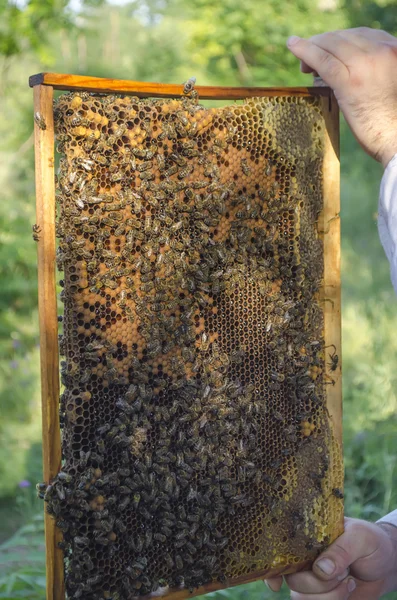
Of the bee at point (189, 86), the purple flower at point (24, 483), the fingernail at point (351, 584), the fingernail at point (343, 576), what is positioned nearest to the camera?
the bee at point (189, 86)

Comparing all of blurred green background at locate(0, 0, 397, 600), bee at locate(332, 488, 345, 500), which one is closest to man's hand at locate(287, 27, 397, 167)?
bee at locate(332, 488, 345, 500)

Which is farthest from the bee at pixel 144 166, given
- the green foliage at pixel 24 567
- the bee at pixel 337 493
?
the green foliage at pixel 24 567

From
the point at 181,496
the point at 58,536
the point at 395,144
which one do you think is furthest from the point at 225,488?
the point at 395,144

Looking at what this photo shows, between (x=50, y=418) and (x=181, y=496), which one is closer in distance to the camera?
(x=50, y=418)

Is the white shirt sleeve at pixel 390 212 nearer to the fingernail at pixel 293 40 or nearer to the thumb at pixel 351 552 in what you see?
the fingernail at pixel 293 40

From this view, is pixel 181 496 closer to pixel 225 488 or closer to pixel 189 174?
pixel 225 488

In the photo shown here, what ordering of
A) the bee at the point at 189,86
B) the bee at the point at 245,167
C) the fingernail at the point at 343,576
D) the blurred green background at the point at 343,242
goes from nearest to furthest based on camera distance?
the bee at the point at 189,86 → the bee at the point at 245,167 → the fingernail at the point at 343,576 → the blurred green background at the point at 343,242
